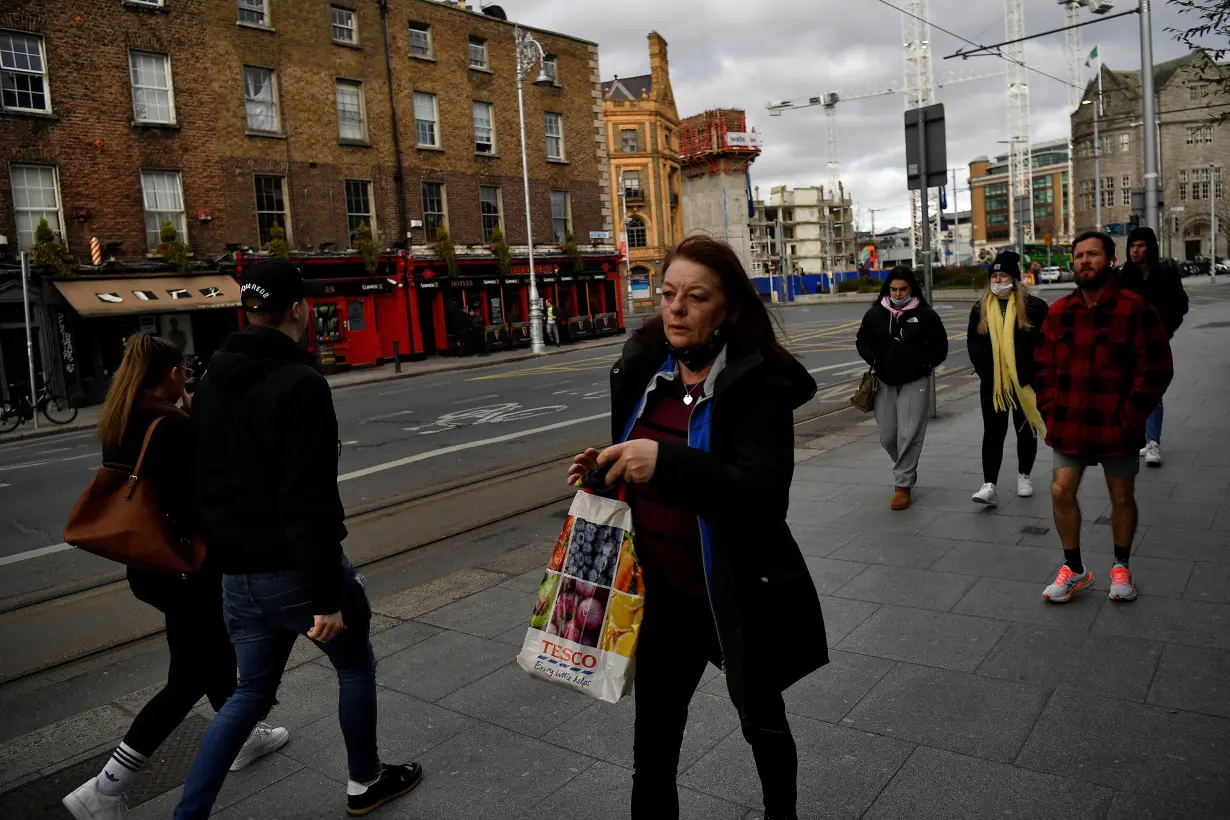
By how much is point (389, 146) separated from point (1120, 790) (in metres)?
31.2

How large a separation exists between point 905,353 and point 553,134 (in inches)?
1269

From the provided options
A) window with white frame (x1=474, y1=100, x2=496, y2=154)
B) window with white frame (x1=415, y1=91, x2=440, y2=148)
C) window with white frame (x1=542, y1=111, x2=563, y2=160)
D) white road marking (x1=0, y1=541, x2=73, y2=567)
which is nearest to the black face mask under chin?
white road marking (x1=0, y1=541, x2=73, y2=567)

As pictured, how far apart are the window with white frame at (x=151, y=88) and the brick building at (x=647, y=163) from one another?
41.0m

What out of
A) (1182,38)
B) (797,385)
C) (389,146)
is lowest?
(797,385)

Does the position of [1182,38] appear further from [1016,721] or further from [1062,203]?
[1062,203]

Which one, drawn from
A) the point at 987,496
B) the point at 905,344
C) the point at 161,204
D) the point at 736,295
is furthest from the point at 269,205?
the point at 736,295

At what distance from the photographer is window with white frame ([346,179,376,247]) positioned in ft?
98.5

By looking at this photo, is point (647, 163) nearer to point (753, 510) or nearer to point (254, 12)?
point (254, 12)

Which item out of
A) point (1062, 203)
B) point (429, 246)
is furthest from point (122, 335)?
point (1062, 203)

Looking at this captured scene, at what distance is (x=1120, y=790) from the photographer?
304 cm

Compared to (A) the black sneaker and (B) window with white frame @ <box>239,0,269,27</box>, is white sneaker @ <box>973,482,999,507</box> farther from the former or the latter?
(B) window with white frame @ <box>239,0,269,27</box>

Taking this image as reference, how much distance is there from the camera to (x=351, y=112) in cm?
3022

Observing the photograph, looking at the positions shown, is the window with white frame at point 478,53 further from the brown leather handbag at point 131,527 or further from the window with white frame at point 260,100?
the brown leather handbag at point 131,527

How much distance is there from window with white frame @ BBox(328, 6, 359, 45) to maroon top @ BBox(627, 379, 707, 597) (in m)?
30.8
